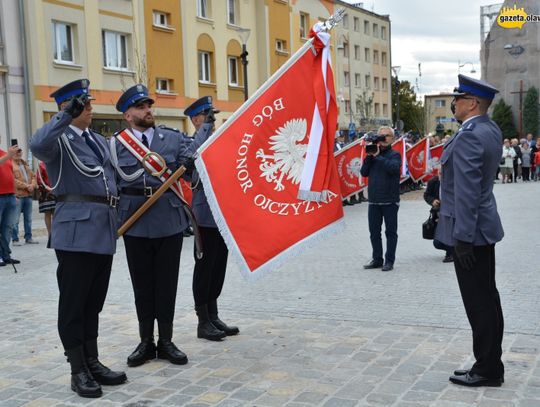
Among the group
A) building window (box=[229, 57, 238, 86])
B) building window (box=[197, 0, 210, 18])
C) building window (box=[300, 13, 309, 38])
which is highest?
building window (box=[300, 13, 309, 38])

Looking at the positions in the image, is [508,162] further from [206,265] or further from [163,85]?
[206,265]

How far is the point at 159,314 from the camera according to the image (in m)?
5.64

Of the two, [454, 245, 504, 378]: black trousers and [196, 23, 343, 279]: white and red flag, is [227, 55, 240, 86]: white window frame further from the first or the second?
[454, 245, 504, 378]: black trousers

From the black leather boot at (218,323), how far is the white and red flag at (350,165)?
41.3ft

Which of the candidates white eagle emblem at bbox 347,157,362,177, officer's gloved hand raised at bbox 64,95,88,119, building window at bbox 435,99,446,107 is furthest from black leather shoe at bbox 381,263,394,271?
building window at bbox 435,99,446,107

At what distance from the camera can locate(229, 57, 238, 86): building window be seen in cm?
3653

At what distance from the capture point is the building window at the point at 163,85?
31.2 metres

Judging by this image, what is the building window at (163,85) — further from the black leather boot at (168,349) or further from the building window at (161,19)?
the black leather boot at (168,349)

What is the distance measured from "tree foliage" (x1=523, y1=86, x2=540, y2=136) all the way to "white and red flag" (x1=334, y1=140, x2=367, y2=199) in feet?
153

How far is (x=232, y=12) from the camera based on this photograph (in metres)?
37.1

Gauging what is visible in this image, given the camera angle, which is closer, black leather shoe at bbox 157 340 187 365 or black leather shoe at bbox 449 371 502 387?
black leather shoe at bbox 449 371 502 387

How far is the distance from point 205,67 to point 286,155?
97.9 feet

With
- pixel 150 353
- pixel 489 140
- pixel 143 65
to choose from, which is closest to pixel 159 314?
pixel 150 353

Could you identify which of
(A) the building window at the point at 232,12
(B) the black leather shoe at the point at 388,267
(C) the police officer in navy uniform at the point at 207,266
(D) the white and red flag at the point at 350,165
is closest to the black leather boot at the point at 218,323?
(C) the police officer in navy uniform at the point at 207,266
